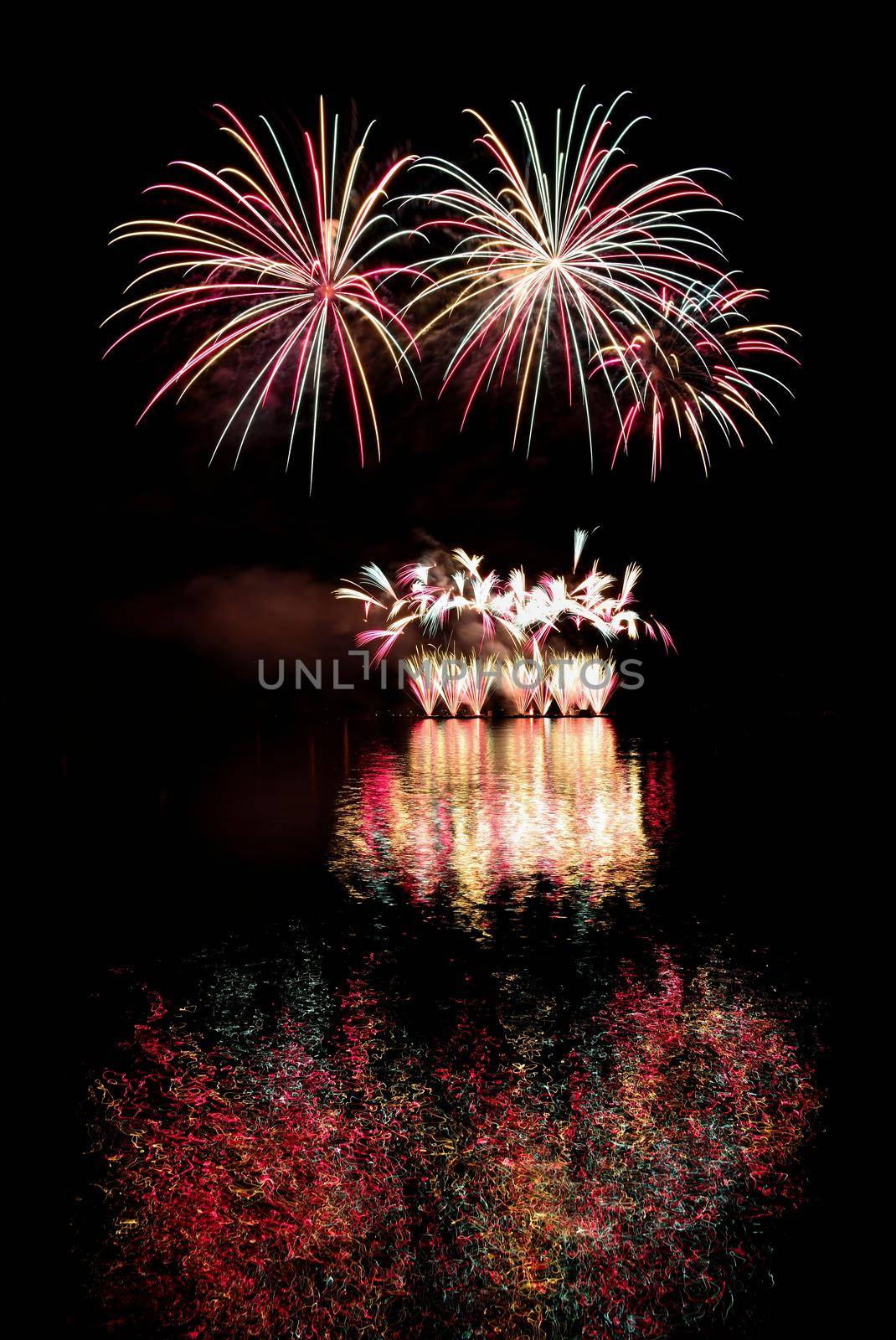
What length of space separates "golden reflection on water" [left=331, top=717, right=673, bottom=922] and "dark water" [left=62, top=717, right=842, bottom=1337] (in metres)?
0.09

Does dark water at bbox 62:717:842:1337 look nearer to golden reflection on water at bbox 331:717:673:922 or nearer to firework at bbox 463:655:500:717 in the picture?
golden reflection on water at bbox 331:717:673:922

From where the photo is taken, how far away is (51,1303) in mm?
2344

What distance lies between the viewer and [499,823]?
33.1 ft

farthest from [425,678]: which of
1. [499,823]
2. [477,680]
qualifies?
[499,823]

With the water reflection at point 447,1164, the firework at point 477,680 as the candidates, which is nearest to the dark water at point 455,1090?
the water reflection at point 447,1164

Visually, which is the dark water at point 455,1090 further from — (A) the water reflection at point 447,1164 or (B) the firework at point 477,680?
(B) the firework at point 477,680

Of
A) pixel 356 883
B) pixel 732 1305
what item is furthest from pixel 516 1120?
pixel 356 883

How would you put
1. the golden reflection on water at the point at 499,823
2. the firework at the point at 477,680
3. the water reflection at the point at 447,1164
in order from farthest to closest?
the firework at the point at 477,680, the golden reflection on water at the point at 499,823, the water reflection at the point at 447,1164

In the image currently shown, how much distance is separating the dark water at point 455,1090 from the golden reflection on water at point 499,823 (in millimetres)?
86

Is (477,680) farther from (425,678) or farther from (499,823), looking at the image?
(499,823)

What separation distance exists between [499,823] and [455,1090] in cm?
665

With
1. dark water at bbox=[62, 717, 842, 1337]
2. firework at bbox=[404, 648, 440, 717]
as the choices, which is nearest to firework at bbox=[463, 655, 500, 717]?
firework at bbox=[404, 648, 440, 717]

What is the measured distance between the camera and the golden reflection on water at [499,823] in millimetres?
7391

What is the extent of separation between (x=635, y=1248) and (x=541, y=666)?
38311mm
